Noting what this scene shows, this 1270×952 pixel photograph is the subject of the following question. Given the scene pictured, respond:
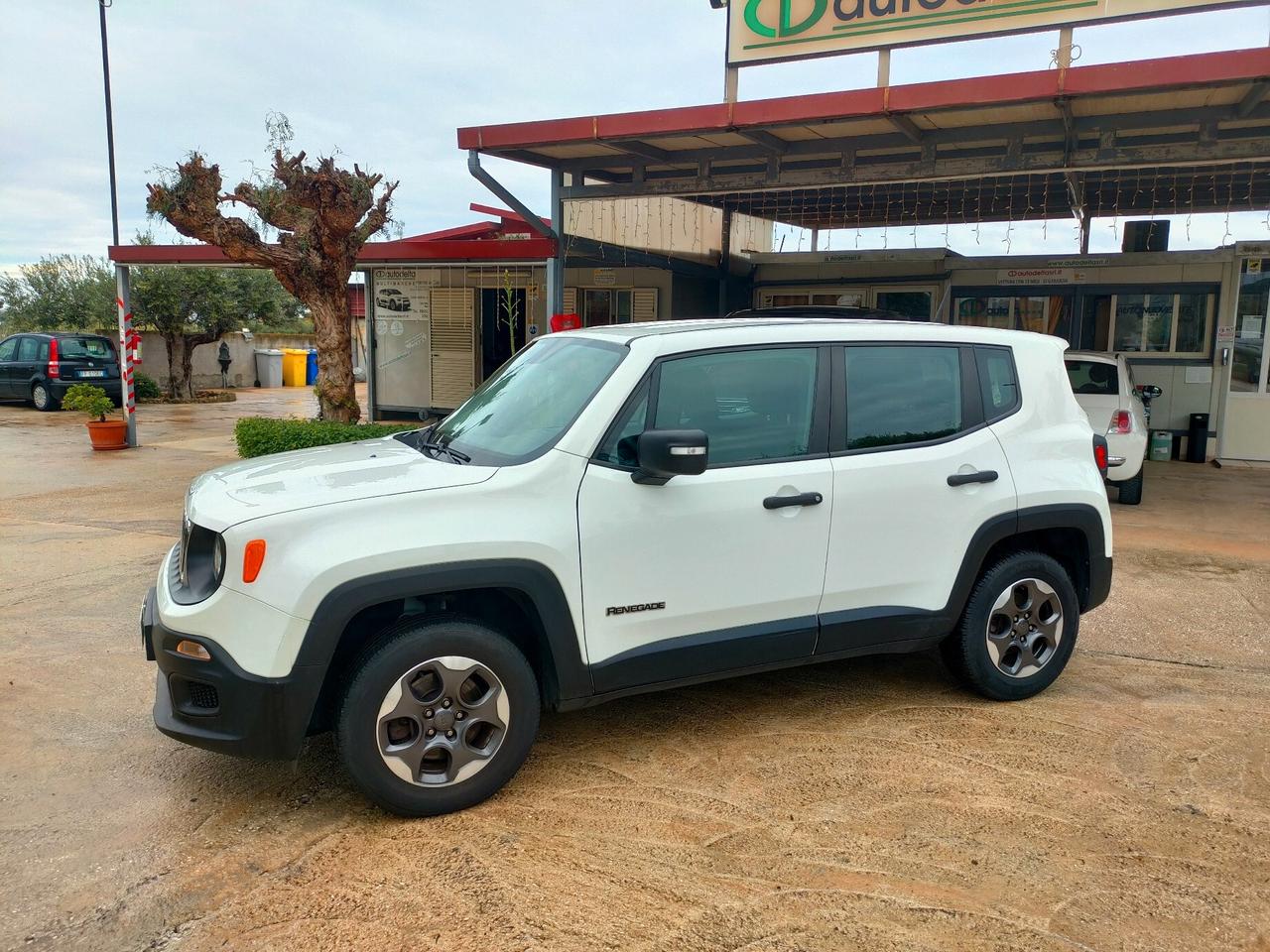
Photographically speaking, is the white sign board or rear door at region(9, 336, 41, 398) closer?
the white sign board

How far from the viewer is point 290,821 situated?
3.42 meters

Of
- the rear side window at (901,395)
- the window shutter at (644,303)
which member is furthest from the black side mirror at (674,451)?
the window shutter at (644,303)

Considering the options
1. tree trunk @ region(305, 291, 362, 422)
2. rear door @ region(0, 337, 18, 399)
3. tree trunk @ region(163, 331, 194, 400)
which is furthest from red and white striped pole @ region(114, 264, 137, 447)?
tree trunk @ region(163, 331, 194, 400)

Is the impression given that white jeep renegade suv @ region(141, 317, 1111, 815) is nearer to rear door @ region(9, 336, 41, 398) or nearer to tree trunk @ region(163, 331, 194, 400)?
rear door @ region(9, 336, 41, 398)

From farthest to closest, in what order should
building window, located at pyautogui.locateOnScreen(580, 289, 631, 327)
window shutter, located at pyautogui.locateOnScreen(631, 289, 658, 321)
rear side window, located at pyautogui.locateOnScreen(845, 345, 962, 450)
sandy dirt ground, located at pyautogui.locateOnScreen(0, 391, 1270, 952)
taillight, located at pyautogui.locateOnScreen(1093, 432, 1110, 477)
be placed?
1. building window, located at pyautogui.locateOnScreen(580, 289, 631, 327)
2. window shutter, located at pyautogui.locateOnScreen(631, 289, 658, 321)
3. taillight, located at pyautogui.locateOnScreen(1093, 432, 1110, 477)
4. rear side window, located at pyautogui.locateOnScreen(845, 345, 962, 450)
5. sandy dirt ground, located at pyautogui.locateOnScreen(0, 391, 1270, 952)

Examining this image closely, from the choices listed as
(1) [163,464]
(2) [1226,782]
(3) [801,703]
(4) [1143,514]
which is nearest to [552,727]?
(3) [801,703]

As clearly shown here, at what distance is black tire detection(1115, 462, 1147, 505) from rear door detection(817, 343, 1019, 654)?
242 inches

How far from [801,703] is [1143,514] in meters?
6.33

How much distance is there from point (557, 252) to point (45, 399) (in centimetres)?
1469

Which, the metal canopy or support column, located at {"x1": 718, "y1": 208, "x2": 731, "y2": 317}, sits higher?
the metal canopy

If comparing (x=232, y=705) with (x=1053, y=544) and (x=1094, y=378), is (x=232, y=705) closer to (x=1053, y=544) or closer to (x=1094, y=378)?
(x=1053, y=544)

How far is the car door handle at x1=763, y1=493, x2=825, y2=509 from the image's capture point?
3.80 m

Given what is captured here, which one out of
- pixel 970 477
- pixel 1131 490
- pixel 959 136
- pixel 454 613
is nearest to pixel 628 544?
pixel 454 613

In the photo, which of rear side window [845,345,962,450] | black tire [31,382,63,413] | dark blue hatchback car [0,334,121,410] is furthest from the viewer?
black tire [31,382,63,413]
